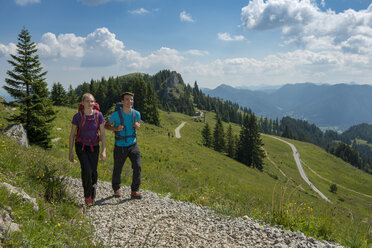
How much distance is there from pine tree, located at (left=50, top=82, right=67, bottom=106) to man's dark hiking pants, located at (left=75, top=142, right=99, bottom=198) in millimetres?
64636

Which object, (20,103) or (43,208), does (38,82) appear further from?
(43,208)

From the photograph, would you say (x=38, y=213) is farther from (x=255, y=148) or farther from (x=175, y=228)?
(x=255, y=148)

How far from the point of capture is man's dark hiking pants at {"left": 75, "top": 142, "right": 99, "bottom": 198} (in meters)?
5.96

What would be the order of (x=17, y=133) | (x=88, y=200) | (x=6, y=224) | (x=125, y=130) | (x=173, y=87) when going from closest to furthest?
1. (x=6, y=224)
2. (x=88, y=200)
3. (x=125, y=130)
4. (x=17, y=133)
5. (x=173, y=87)

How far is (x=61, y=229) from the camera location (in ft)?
13.1

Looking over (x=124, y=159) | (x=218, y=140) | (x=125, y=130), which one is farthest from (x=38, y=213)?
(x=218, y=140)

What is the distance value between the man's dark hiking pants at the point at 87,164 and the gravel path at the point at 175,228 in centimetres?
59

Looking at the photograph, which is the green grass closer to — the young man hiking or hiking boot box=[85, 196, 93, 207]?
hiking boot box=[85, 196, 93, 207]

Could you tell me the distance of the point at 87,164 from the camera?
597cm

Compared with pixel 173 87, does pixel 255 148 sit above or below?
below

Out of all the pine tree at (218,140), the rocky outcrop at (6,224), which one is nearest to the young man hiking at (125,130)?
the rocky outcrop at (6,224)

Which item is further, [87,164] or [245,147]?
Result: [245,147]

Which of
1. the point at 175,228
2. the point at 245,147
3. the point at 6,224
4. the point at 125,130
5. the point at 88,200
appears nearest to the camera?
the point at 6,224

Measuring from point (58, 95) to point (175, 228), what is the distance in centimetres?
6890
